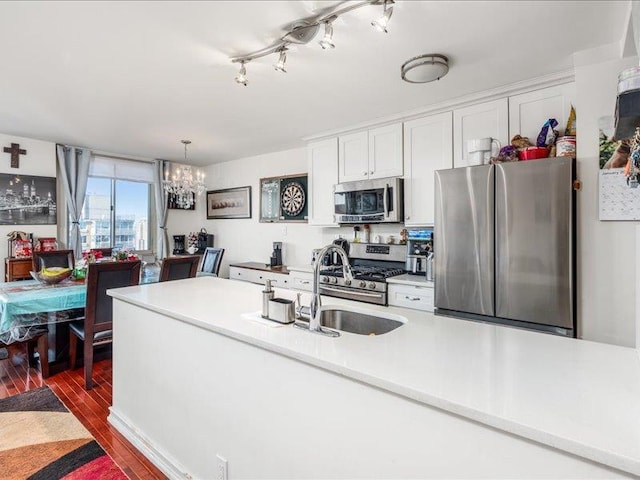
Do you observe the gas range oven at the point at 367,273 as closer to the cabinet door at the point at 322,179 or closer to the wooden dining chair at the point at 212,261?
the cabinet door at the point at 322,179

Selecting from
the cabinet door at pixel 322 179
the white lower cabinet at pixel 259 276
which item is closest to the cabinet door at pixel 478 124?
the cabinet door at pixel 322 179

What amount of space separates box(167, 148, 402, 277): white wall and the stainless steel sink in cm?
221

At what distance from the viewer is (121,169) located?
528cm

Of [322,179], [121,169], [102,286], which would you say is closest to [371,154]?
[322,179]

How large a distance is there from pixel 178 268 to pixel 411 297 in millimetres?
2298

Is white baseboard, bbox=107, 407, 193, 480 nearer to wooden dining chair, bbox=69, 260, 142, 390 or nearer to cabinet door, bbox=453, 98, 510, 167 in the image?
wooden dining chair, bbox=69, 260, 142, 390

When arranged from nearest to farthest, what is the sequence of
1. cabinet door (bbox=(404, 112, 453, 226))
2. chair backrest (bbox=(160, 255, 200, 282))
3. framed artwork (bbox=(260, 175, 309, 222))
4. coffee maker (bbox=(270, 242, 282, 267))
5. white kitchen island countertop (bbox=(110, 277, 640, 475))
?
1. white kitchen island countertop (bbox=(110, 277, 640, 475))
2. cabinet door (bbox=(404, 112, 453, 226))
3. chair backrest (bbox=(160, 255, 200, 282))
4. framed artwork (bbox=(260, 175, 309, 222))
5. coffee maker (bbox=(270, 242, 282, 267))

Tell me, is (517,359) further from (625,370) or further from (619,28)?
(619,28)

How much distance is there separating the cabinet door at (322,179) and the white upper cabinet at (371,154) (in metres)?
0.11

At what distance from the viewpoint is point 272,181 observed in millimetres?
5113

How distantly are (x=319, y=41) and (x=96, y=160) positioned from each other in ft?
14.5

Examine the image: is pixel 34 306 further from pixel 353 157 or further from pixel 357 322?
pixel 353 157

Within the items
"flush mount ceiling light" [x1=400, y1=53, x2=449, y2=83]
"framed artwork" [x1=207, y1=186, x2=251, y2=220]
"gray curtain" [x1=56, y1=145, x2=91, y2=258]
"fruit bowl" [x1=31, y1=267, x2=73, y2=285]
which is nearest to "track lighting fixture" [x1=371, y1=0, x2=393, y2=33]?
"flush mount ceiling light" [x1=400, y1=53, x2=449, y2=83]

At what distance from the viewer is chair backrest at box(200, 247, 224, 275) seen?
15.2 ft
